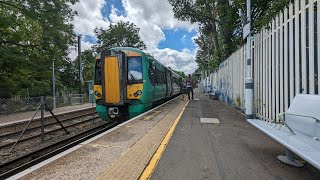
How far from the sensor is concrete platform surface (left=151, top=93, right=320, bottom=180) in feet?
13.9

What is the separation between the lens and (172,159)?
16.3ft

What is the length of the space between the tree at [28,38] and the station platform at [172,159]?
16931 millimetres

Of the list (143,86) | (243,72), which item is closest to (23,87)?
(143,86)

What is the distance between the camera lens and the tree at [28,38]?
2078 cm

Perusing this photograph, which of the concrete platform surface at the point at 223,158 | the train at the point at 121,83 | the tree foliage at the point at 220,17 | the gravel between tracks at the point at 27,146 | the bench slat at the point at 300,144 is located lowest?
the gravel between tracks at the point at 27,146

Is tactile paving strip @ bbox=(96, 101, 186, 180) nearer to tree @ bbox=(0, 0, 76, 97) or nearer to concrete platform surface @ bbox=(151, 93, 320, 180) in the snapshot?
concrete platform surface @ bbox=(151, 93, 320, 180)

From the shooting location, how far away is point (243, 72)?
11.9 meters

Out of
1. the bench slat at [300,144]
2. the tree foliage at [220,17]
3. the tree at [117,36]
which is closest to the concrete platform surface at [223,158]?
the bench slat at [300,144]

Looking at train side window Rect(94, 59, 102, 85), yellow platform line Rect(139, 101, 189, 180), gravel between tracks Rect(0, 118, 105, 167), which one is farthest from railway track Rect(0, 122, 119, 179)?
yellow platform line Rect(139, 101, 189, 180)

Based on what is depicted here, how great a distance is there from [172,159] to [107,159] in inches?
44.8

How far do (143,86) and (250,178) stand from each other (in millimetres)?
8147

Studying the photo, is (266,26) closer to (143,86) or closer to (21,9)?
(143,86)

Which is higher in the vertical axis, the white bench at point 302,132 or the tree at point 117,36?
the tree at point 117,36

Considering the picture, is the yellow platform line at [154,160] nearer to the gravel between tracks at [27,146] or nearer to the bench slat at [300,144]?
the bench slat at [300,144]
